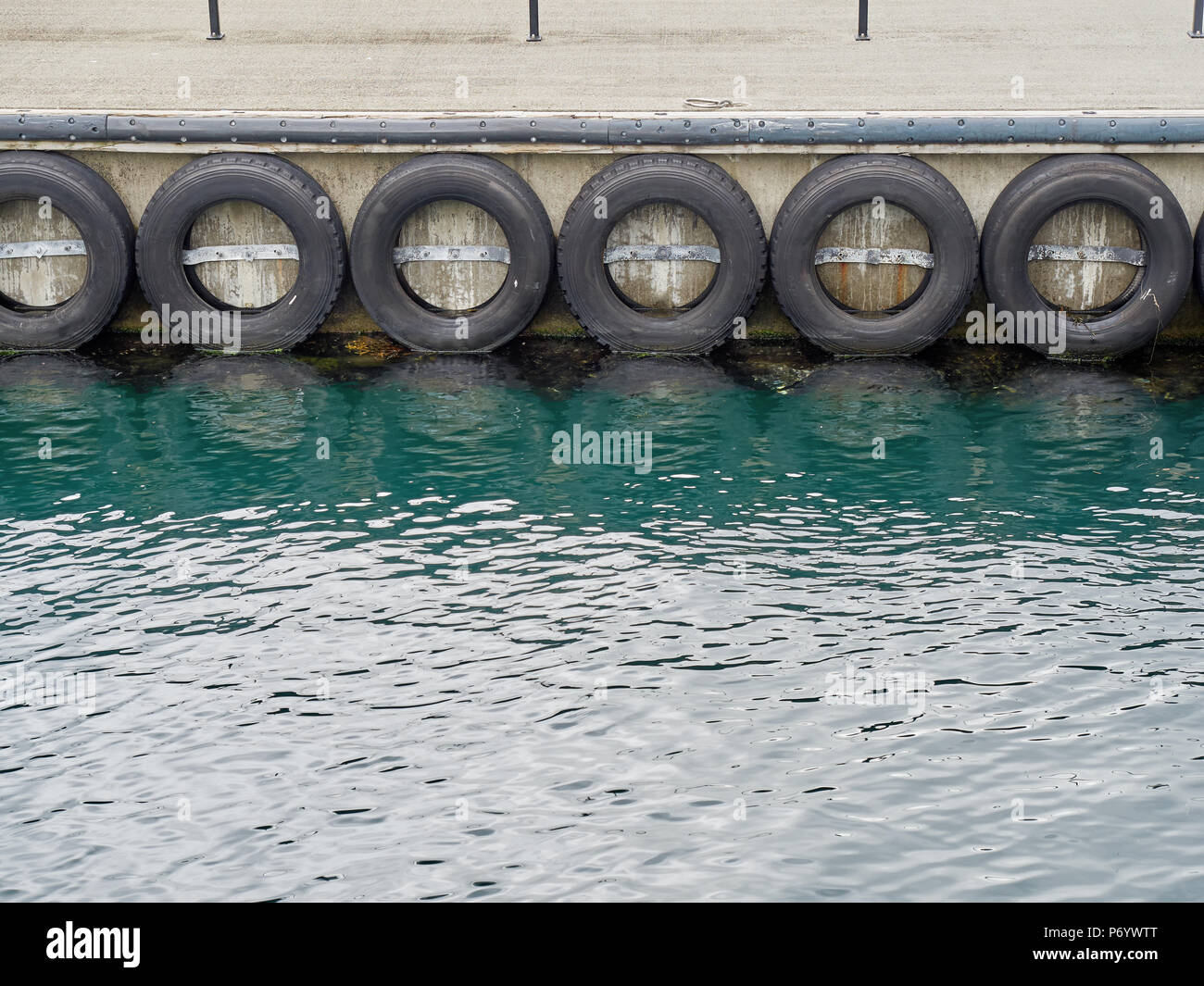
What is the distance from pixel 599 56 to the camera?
1529 centimetres

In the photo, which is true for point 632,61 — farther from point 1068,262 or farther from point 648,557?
point 648,557

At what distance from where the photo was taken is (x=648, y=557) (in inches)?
370

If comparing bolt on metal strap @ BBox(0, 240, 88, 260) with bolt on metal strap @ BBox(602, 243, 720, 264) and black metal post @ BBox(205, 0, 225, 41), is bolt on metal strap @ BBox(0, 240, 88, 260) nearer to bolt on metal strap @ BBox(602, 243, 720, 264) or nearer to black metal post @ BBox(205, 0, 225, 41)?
black metal post @ BBox(205, 0, 225, 41)

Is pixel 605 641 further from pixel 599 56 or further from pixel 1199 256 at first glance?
pixel 599 56

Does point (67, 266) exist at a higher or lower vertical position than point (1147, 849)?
higher

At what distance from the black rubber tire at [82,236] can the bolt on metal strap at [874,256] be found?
6.21 m

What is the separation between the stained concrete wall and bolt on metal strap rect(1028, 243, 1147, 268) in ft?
0.27

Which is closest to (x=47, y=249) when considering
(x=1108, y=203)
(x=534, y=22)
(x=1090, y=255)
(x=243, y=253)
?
(x=243, y=253)

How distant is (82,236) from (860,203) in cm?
691
